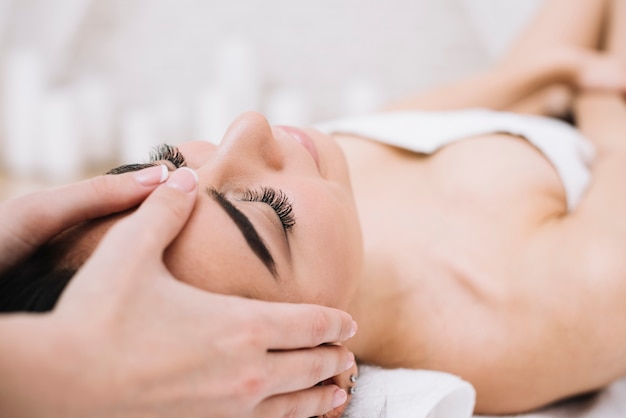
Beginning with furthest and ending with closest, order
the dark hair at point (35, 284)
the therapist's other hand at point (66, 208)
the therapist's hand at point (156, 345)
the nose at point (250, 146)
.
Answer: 1. the nose at point (250, 146)
2. the therapist's other hand at point (66, 208)
3. the dark hair at point (35, 284)
4. the therapist's hand at point (156, 345)

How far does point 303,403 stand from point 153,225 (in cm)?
26

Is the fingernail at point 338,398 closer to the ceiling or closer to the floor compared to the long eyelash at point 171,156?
closer to the floor

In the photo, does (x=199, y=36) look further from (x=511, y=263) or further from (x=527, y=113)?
(x=511, y=263)

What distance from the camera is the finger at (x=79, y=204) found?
70 cm

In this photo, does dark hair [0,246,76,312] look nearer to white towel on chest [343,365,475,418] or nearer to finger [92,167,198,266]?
finger [92,167,198,266]

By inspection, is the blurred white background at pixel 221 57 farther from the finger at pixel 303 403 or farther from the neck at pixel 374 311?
the finger at pixel 303 403

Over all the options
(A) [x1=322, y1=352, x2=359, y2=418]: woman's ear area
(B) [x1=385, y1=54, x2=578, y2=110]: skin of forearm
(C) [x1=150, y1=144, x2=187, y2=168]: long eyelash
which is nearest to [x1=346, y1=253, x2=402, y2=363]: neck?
(A) [x1=322, y1=352, x2=359, y2=418]: woman's ear area

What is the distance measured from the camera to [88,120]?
2.08 meters

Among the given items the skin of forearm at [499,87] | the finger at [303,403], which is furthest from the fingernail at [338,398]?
the skin of forearm at [499,87]

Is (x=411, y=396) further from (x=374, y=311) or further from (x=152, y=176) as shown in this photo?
(x=152, y=176)

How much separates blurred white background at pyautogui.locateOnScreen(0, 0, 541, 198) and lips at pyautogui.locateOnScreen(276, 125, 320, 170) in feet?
3.38

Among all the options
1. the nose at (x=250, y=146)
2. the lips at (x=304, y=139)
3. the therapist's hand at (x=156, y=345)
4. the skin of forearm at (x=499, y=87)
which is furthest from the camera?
the skin of forearm at (x=499, y=87)

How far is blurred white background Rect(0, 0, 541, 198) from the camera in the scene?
6.89 feet

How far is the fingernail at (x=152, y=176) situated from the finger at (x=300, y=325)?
20cm
